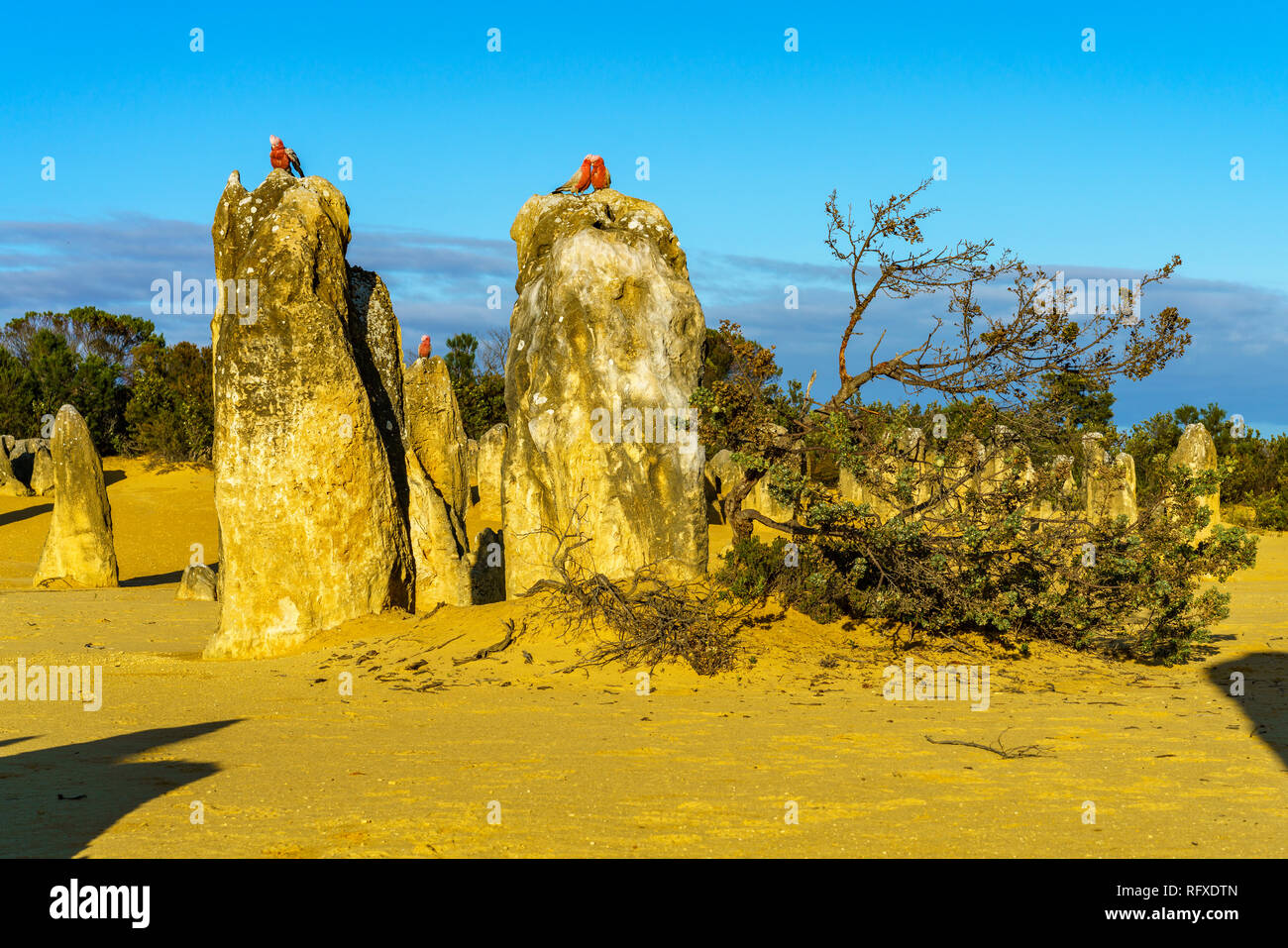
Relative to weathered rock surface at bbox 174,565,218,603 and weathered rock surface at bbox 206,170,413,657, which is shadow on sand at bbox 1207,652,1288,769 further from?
weathered rock surface at bbox 174,565,218,603

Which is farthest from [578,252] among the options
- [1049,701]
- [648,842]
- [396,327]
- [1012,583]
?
[648,842]

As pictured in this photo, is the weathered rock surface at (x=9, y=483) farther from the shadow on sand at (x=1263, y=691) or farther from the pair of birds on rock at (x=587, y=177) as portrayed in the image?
the shadow on sand at (x=1263, y=691)

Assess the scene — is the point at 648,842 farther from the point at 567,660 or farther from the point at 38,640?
the point at 38,640

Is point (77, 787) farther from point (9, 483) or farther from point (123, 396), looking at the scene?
point (123, 396)

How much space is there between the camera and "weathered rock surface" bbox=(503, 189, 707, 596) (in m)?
9.59

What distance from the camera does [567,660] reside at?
877cm

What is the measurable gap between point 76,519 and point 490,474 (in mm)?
8785

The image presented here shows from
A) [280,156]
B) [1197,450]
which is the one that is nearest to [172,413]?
[280,156]

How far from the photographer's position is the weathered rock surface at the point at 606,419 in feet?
31.4

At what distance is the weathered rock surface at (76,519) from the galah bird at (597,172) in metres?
9.08

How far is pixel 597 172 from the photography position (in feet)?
36.4

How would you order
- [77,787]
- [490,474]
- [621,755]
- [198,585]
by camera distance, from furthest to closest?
[490,474] → [198,585] → [621,755] → [77,787]

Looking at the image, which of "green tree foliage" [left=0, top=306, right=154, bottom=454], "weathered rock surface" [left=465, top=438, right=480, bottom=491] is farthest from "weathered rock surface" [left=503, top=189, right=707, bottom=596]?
"green tree foliage" [left=0, top=306, right=154, bottom=454]
